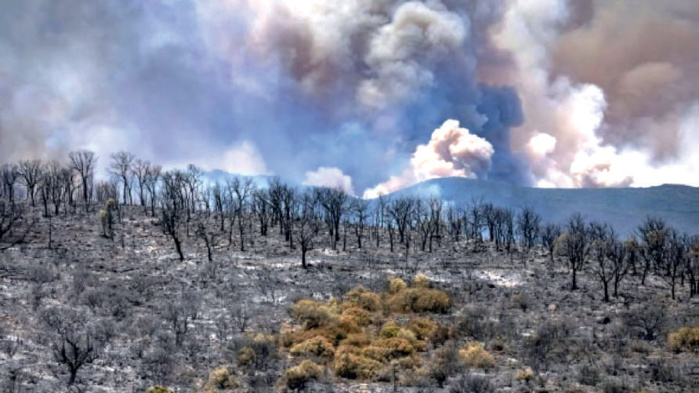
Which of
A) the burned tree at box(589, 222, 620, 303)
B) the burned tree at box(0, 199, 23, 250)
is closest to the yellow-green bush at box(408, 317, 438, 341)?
the burned tree at box(589, 222, 620, 303)

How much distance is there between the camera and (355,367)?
34.2m

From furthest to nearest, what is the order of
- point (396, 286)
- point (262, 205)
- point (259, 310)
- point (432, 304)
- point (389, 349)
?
1. point (262, 205)
2. point (396, 286)
3. point (432, 304)
4. point (259, 310)
5. point (389, 349)

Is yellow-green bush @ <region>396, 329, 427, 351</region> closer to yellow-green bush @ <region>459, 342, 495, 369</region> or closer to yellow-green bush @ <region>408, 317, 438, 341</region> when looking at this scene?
→ yellow-green bush @ <region>408, 317, 438, 341</region>

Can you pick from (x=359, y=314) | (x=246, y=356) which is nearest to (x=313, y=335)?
(x=246, y=356)

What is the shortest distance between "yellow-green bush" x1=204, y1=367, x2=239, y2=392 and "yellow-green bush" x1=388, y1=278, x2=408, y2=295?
26833mm

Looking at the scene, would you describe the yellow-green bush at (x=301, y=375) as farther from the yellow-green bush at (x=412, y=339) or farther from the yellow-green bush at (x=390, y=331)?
the yellow-green bush at (x=390, y=331)

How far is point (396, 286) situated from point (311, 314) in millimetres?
14343

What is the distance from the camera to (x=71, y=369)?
96.6ft

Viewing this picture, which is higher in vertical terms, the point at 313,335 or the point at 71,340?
the point at 71,340

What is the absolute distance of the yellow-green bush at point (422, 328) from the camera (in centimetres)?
4244

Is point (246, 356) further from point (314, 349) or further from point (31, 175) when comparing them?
point (31, 175)

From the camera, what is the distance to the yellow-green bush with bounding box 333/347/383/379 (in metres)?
33.9

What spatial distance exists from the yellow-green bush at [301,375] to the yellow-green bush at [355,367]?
139cm

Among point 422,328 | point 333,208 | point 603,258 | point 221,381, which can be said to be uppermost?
point 333,208
